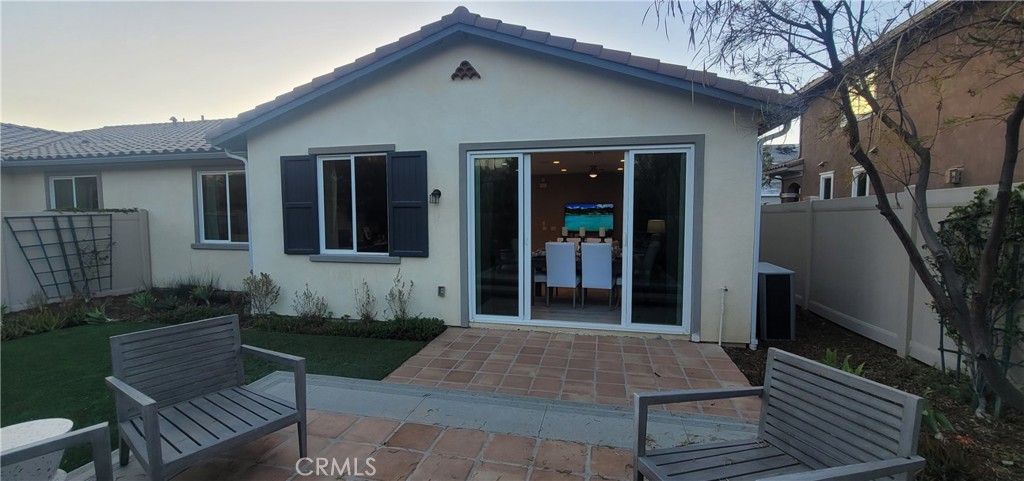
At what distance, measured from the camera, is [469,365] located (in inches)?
178

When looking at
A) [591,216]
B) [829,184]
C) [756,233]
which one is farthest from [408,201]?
[829,184]

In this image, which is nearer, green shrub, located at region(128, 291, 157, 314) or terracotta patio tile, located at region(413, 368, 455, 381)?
terracotta patio tile, located at region(413, 368, 455, 381)

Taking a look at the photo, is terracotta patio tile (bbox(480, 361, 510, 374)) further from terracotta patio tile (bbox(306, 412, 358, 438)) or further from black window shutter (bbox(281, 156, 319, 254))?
black window shutter (bbox(281, 156, 319, 254))

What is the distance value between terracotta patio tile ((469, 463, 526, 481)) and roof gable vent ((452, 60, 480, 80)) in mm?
4713

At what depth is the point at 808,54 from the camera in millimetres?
3371

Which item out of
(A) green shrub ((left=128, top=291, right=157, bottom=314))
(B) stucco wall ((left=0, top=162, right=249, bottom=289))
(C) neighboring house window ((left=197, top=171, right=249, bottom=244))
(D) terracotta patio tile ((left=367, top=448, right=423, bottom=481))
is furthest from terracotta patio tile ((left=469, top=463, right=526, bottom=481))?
(C) neighboring house window ((left=197, top=171, right=249, bottom=244))

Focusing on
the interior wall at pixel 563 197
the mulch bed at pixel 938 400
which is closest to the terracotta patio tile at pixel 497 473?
the mulch bed at pixel 938 400

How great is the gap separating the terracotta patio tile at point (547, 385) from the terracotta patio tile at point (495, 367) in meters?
0.43

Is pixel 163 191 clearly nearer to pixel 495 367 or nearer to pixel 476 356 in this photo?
pixel 476 356

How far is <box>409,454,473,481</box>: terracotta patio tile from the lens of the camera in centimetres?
254

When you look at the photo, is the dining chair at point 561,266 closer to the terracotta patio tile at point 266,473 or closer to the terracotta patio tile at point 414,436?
the terracotta patio tile at point 414,436

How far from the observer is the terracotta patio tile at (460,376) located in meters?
4.11

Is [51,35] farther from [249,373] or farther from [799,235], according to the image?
[799,235]

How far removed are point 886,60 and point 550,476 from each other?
375 cm
